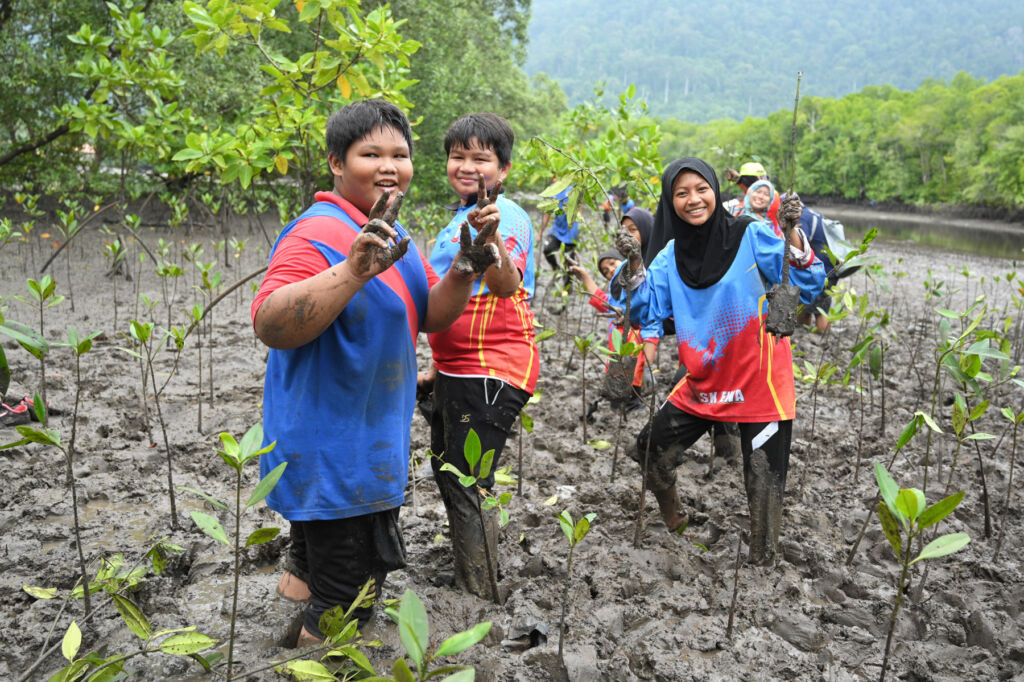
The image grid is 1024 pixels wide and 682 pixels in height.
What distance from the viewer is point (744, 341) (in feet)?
8.14

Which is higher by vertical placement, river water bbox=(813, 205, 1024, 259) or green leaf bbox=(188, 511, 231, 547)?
river water bbox=(813, 205, 1024, 259)

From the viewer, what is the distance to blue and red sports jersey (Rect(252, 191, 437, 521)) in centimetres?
164

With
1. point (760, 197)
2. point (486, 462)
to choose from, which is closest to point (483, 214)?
point (486, 462)

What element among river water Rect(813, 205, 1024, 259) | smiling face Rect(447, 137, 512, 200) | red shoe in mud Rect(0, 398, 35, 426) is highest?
river water Rect(813, 205, 1024, 259)

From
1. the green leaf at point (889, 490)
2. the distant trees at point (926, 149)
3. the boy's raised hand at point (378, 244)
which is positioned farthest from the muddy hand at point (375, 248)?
the distant trees at point (926, 149)

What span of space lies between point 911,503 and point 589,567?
1.41 metres

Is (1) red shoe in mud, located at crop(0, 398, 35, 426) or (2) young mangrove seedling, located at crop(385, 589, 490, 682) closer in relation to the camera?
(2) young mangrove seedling, located at crop(385, 589, 490, 682)

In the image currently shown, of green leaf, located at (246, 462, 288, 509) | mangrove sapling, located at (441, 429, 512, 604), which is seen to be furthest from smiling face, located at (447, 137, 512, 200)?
green leaf, located at (246, 462, 288, 509)

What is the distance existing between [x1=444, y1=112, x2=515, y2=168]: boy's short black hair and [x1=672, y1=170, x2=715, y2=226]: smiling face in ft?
2.10

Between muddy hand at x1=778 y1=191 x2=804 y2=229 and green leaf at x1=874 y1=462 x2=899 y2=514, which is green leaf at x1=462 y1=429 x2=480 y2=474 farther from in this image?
muddy hand at x1=778 y1=191 x2=804 y2=229

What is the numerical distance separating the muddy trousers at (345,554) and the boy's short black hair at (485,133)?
1.15 meters

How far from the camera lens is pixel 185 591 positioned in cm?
230

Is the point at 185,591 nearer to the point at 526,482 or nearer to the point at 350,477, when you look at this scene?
the point at 350,477

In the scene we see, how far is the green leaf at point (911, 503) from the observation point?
50.8 inches
